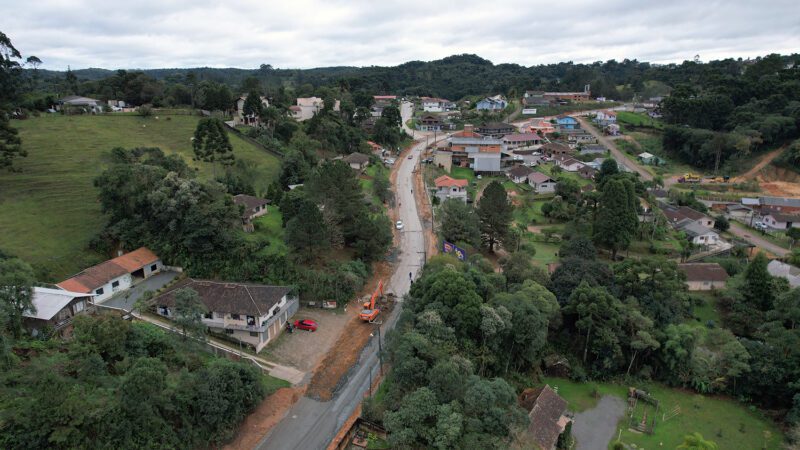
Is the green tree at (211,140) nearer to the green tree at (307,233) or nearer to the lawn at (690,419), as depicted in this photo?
the green tree at (307,233)

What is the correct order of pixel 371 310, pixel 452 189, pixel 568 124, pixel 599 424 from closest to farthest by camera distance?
pixel 599 424 < pixel 371 310 < pixel 452 189 < pixel 568 124

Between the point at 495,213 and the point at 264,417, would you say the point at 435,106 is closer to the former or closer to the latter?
the point at 495,213

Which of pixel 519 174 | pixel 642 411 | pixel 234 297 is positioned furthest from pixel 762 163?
pixel 234 297

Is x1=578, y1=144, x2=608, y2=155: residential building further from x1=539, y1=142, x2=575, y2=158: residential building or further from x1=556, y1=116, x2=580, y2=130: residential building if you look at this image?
x1=556, y1=116, x2=580, y2=130: residential building

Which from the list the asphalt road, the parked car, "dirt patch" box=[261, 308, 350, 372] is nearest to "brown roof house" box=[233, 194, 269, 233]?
"dirt patch" box=[261, 308, 350, 372]

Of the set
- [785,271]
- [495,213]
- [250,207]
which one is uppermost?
[250,207]

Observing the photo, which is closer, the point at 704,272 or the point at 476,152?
the point at 704,272

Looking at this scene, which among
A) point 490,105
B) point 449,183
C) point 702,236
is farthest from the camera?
point 490,105
